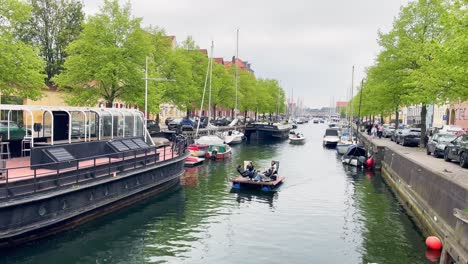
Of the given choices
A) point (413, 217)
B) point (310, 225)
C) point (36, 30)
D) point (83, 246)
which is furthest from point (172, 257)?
point (36, 30)

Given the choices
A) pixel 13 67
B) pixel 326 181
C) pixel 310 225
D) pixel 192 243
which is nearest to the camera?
pixel 192 243

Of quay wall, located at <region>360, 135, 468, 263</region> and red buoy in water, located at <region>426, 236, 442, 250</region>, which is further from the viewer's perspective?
red buoy in water, located at <region>426, 236, 442, 250</region>

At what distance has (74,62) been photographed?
34.6m

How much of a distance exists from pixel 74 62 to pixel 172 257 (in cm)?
2489

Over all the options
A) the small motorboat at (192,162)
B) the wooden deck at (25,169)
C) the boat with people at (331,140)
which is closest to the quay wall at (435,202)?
the wooden deck at (25,169)

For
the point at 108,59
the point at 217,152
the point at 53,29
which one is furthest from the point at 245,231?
the point at 53,29

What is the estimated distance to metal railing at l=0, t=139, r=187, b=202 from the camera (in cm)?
1375

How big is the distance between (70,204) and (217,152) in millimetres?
27094

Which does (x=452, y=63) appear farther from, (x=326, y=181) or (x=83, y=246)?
(x=83, y=246)

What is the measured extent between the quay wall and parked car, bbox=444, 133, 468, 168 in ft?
9.02

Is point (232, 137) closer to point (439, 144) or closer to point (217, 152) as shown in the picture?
point (217, 152)

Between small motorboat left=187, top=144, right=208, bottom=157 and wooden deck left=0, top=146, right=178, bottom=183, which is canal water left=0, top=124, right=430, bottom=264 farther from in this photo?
small motorboat left=187, top=144, right=208, bottom=157

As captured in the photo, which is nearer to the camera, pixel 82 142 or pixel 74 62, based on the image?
pixel 82 142

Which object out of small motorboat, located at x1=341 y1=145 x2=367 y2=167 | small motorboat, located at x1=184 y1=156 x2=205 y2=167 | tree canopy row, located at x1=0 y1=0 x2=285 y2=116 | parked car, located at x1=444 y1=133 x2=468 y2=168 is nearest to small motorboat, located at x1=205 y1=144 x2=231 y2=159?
small motorboat, located at x1=184 y1=156 x2=205 y2=167
